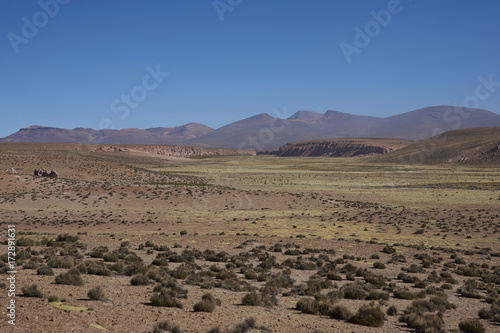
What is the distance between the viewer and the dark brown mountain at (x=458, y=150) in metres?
127

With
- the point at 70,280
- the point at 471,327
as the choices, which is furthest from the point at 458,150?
the point at 70,280

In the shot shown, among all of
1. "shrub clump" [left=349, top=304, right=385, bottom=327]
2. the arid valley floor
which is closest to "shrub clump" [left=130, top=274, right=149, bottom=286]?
the arid valley floor

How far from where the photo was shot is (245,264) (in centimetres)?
1605

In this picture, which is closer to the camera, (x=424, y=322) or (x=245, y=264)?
(x=424, y=322)

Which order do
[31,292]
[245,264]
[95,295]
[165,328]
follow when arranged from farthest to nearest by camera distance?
1. [245,264]
2. [95,295]
3. [31,292]
4. [165,328]

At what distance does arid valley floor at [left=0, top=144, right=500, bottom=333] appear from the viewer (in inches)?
358

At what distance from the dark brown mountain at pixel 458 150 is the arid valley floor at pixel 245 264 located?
97.9 meters

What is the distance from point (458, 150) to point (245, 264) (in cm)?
14115

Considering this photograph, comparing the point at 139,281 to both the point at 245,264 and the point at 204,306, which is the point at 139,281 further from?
the point at 245,264

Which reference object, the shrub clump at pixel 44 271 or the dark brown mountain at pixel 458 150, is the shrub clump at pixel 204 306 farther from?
the dark brown mountain at pixel 458 150

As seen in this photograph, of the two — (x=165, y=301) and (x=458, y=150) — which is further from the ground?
(x=458, y=150)

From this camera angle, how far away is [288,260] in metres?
16.9

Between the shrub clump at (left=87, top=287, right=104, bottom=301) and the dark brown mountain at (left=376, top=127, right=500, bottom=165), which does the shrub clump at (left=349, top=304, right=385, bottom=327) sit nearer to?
the shrub clump at (left=87, top=287, right=104, bottom=301)

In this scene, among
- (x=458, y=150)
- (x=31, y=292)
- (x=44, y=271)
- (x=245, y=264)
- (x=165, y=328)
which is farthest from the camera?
(x=458, y=150)
